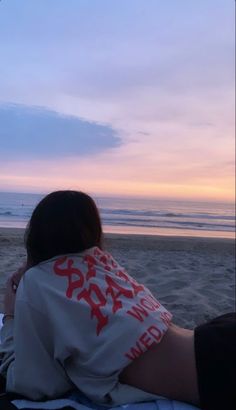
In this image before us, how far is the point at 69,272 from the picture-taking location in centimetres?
161

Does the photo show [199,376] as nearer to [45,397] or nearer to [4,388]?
[45,397]

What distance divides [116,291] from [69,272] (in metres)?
0.17

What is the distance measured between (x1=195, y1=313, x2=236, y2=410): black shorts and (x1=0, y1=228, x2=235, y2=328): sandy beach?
1.14 meters

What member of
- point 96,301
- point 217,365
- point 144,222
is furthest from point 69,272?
point 144,222

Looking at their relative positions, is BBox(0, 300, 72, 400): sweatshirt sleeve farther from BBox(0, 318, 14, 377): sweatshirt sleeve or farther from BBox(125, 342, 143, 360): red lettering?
BBox(125, 342, 143, 360): red lettering

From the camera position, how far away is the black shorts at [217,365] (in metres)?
1.50

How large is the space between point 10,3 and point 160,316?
1.97 metres

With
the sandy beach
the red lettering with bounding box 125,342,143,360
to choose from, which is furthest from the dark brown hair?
the sandy beach

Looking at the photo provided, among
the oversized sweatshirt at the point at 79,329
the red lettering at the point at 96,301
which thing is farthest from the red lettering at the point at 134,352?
the red lettering at the point at 96,301

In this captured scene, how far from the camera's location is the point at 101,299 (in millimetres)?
1595

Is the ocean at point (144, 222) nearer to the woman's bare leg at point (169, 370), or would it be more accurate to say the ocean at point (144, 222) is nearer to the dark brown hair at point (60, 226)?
the dark brown hair at point (60, 226)

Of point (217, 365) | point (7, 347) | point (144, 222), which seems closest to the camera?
point (217, 365)

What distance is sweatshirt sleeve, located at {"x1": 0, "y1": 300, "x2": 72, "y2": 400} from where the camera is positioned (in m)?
1.57

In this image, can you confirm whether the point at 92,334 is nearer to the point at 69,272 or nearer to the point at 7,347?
the point at 69,272
